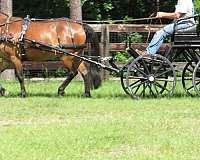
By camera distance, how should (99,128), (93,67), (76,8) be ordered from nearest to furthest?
1. (99,128)
2. (93,67)
3. (76,8)

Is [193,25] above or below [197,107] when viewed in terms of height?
above

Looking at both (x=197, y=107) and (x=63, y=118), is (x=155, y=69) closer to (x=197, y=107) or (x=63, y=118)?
(x=197, y=107)

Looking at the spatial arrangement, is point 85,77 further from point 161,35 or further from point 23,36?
point 161,35

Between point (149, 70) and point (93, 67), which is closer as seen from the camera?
point (149, 70)

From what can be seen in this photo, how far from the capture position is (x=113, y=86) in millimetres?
16219

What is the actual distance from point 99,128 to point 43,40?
4810mm

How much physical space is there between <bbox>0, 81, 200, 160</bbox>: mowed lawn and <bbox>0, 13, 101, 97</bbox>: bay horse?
660mm

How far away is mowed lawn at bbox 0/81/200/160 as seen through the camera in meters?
7.43

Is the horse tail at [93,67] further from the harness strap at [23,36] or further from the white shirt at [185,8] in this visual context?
the white shirt at [185,8]

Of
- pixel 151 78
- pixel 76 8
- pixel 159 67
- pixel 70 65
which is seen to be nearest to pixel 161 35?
pixel 159 67

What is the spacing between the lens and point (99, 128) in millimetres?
8977

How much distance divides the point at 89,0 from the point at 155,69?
12.0 meters

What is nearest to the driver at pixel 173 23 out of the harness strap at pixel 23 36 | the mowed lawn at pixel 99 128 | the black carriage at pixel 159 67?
the black carriage at pixel 159 67

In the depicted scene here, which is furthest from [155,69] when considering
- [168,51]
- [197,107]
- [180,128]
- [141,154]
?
[141,154]
